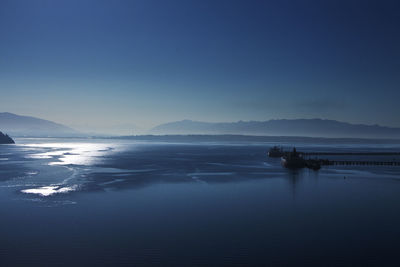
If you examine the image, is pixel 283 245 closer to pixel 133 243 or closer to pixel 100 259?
pixel 133 243

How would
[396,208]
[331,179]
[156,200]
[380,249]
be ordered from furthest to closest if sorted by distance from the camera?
[331,179] → [156,200] → [396,208] → [380,249]

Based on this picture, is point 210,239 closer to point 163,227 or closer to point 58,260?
point 163,227

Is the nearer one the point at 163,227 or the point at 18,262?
the point at 18,262

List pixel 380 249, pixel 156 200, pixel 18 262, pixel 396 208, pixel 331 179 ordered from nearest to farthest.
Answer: pixel 18 262, pixel 380 249, pixel 396 208, pixel 156 200, pixel 331 179

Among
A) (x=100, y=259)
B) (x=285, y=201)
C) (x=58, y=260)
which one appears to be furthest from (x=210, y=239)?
(x=285, y=201)

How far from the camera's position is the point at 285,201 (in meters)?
35.1

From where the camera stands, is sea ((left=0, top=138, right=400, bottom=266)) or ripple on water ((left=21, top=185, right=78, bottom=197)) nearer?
sea ((left=0, top=138, right=400, bottom=266))

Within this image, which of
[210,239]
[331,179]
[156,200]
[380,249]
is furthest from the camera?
[331,179]

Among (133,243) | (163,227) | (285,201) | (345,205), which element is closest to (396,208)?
(345,205)

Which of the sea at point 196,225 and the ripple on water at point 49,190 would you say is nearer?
the sea at point 196,225

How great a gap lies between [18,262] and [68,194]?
19164 mm

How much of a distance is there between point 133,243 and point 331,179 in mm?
41402

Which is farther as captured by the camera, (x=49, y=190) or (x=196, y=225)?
(x=49, y=190)

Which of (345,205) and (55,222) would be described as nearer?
(55,222)
